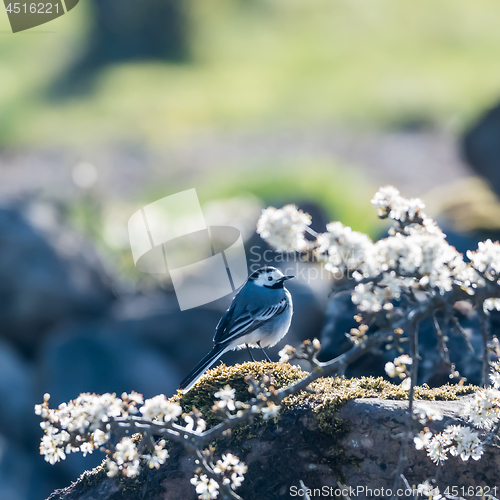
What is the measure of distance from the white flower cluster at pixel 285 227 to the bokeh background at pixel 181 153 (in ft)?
11.6

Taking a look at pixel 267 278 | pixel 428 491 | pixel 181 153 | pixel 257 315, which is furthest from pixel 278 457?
pixel 181 153

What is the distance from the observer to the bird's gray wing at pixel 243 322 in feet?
18.9

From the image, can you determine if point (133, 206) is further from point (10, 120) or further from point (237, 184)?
point (10, 120)

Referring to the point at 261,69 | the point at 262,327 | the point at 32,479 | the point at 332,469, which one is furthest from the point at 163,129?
the point at 332,469

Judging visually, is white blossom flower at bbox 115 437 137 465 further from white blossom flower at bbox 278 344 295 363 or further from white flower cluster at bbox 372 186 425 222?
white flower cluster at bbox 372 186 425 222

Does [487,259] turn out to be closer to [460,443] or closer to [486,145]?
[460,443]

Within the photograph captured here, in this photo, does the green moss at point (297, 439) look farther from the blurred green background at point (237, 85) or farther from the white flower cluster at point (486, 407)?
the blurred green background at point (237, 85)

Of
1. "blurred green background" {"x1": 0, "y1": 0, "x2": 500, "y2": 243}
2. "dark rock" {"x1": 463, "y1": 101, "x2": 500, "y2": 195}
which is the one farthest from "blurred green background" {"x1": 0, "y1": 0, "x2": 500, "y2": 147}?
"dark rock" {"x1": 463, "y1": 101, "x2": 500, "y2": 195}

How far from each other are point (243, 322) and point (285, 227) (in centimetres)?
284

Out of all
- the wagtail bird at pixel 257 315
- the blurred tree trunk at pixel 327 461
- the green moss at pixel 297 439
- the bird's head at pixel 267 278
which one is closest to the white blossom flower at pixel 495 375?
the blurred tree trunk at pixel 327 461

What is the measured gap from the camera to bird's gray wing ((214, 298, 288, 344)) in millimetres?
5766

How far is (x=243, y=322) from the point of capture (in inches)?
234

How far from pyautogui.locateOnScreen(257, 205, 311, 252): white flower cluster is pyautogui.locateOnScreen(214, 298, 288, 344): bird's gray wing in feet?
8.41

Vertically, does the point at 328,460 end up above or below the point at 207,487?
below
